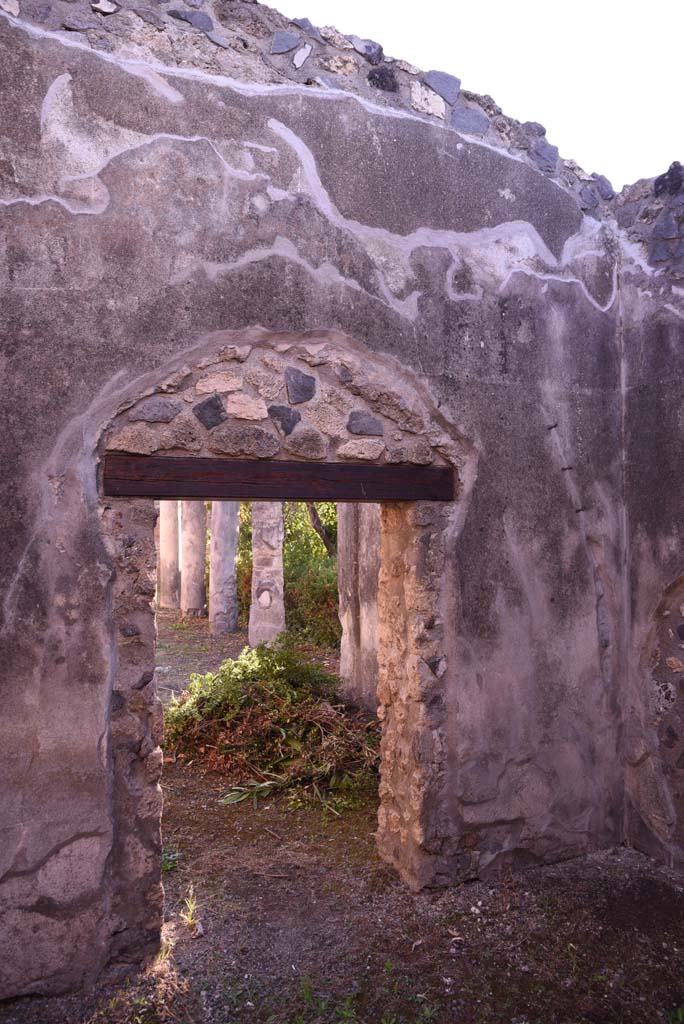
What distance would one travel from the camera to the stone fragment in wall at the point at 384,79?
3709 millimetres

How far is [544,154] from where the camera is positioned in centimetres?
414

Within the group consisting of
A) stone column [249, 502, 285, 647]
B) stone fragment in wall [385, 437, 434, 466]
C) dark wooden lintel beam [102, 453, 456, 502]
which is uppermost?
stone fragment in wall [385, 437, 434, 466]

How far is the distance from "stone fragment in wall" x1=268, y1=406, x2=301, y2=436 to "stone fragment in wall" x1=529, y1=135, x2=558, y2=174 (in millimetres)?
1944

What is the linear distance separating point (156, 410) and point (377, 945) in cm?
246

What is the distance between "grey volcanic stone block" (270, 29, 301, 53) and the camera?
3.47 m

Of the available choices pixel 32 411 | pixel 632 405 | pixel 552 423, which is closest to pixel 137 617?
pixel 32 411

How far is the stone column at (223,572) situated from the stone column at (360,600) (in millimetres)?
5085

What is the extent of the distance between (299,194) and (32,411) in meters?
1.49

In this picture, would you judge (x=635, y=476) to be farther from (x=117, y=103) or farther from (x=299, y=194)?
(x=117, y=103)

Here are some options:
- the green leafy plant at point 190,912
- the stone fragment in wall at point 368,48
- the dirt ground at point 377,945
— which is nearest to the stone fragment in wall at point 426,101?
the stone fragment in wall at point 368,48

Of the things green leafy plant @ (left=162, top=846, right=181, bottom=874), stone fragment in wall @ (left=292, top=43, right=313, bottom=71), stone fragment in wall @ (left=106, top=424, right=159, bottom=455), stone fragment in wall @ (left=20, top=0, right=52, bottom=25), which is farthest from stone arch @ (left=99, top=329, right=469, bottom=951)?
stone fragment in wall @ (left=20, top=0, right=52, bottom=25)

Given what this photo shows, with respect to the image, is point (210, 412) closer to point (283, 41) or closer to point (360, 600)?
point (283, 41)

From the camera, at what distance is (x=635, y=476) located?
429cm

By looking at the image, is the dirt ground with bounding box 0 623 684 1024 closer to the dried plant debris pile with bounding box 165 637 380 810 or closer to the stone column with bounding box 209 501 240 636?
the dried plant debris pile with bounding box 165 637 380 810
